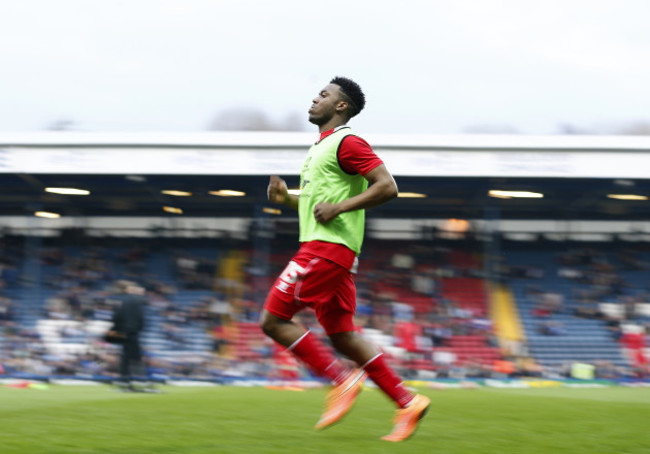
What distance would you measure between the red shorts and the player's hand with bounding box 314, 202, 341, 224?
211 mm

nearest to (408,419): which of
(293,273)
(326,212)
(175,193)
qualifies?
(293,273)

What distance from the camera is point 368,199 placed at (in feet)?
14.4

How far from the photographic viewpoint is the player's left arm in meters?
4.38

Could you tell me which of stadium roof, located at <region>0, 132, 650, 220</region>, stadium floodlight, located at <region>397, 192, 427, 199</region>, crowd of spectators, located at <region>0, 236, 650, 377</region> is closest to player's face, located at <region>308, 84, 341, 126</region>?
stadium roof, located at <region>0, 132, 650, 220</region>

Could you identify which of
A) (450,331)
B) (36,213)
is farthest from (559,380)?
(36,213)

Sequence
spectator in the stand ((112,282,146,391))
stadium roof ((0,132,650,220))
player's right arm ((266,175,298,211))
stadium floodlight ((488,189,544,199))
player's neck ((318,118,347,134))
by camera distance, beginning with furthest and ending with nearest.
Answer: stadium floodlight ((488,189,544,199)) → stadium roof ((0,132,650,220)) → spectator in the stand ((112,282,146,391)) → player's neck ((318,118,347,134)) → player's right arm ((266,175,298,211))

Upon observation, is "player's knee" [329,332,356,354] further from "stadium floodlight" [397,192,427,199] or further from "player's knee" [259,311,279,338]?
"stadium floodlight" [397,192,427,199]

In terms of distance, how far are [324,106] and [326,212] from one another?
0.73 meters

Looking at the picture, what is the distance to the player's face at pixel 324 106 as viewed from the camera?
15.7ft

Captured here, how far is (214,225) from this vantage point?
2397cm

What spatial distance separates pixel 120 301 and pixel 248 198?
998 cm

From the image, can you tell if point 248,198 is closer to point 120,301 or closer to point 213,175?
point 213,175

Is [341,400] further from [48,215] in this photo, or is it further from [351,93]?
[48,215]

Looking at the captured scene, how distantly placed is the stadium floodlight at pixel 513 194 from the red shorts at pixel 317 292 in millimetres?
16732
